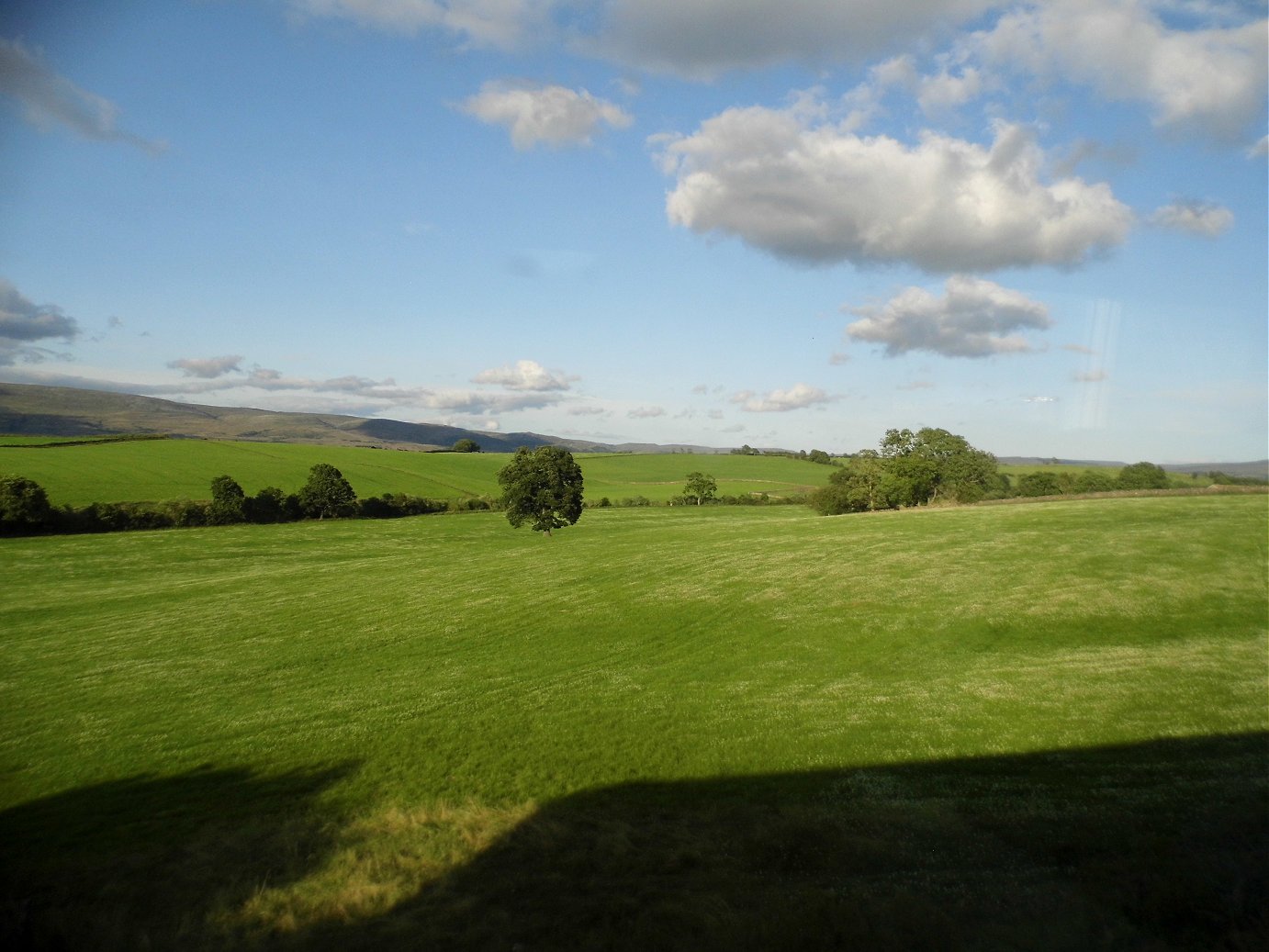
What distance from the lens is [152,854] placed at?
33.8 feet

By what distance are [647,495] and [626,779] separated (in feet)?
301

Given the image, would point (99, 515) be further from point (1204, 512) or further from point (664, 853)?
point (1204, 512)

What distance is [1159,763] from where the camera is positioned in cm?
1230

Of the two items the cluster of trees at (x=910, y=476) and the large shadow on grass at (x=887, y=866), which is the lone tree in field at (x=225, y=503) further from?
the large shadow on grass at (x=887, y=866)

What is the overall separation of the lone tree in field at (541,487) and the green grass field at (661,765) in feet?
85.9

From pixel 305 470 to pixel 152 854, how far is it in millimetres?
91317

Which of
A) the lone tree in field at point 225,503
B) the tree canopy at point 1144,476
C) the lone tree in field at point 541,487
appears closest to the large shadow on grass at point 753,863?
the lone tree in field at point 541,487

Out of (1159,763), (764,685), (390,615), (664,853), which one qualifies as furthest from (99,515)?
(1159,763)

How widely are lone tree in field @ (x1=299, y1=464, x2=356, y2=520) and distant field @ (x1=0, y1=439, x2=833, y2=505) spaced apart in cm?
875

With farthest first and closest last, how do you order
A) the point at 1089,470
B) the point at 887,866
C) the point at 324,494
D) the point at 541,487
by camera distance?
the point at 324,494 → the point at 1089,470 → the point at 541,487 → the point at 887,866

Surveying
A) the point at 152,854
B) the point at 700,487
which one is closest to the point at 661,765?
the point at 152,854

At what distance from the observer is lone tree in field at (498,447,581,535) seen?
57.8 m

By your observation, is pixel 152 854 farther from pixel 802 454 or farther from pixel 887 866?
pixel 802 454

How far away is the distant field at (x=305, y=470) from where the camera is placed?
67812 mm
